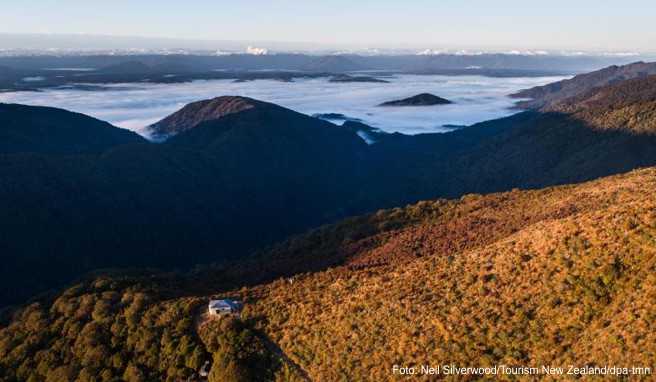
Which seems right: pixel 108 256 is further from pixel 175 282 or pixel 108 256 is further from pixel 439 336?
pixel 439 336

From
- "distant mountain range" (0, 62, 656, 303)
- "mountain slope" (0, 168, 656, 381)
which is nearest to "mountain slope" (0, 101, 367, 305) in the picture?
"distant mountain range" (0, 62, 656, 303)

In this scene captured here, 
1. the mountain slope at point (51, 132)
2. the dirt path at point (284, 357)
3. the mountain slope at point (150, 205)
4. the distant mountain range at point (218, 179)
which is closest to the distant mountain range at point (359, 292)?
the dirt path at point (284, 357)

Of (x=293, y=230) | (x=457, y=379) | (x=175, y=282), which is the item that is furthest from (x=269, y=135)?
(x=457, y=379)

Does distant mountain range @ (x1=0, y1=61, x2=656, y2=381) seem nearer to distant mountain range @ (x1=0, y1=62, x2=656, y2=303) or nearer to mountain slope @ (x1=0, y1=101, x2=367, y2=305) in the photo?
mountain slope @ (x1=0, y1=101, x2=367, y2=305)

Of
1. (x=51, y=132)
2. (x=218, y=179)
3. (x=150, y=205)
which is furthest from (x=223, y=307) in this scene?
(x=51, y=132)

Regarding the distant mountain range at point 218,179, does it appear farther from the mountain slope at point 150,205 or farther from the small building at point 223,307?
the small building at point 223,307

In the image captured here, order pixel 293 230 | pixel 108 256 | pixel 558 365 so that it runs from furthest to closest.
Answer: pixel 293 230 < pixel 108 256 < pixel 558 365

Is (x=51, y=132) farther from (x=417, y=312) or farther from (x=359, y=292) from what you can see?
(x=417, y=312)
